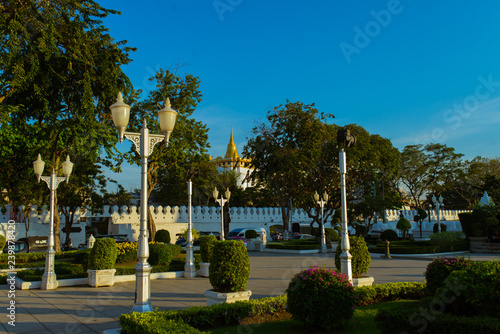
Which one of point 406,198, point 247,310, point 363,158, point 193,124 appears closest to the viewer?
point 247,310

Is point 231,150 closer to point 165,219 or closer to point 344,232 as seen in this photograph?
point 165,219

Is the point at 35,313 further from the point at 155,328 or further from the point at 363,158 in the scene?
the point at 363,158

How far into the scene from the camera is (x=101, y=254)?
1309 centimetres

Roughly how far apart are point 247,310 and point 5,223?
31491 millimetres

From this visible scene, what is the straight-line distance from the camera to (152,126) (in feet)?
81.8

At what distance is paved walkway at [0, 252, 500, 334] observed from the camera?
7918 millimetres

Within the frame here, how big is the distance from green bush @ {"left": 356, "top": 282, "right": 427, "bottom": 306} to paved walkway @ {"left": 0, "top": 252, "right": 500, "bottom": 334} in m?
1.17

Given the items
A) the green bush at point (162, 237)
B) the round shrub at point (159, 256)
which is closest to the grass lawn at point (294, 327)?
the round shrub at point (159, 256)

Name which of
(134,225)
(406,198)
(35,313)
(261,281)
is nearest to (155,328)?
(35,313)

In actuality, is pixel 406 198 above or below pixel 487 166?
below

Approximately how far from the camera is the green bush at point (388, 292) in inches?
356

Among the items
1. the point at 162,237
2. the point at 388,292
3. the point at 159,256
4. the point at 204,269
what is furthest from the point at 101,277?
the point at 162,237

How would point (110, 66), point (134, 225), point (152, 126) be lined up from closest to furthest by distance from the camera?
1. point (110, 66)
2. point (152, 126)
3. point (134, 225)

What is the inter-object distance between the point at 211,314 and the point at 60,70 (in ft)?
44.5
